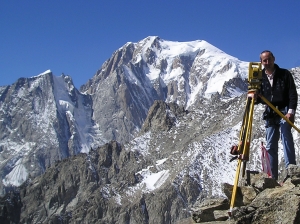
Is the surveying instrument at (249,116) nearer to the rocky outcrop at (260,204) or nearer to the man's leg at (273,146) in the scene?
the rocky outcrop at (260,204)

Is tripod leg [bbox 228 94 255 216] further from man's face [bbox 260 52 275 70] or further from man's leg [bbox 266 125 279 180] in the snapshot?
man's leg [bbox 266 125 279 180]

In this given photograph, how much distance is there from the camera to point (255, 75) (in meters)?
10.1

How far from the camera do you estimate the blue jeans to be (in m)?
11.2

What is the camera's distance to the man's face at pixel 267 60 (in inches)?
431

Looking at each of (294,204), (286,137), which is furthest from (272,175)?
(294,204)

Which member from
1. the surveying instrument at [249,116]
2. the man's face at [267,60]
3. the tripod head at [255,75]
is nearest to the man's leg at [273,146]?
the surveying instrument at [249,116]

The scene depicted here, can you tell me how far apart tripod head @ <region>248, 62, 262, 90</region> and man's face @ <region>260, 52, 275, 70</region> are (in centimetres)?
95

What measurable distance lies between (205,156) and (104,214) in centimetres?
4806

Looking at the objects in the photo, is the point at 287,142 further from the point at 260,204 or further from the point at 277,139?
the point at 260,204

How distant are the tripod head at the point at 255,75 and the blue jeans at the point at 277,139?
1.51 m

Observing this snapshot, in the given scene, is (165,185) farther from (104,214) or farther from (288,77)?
(288,77)

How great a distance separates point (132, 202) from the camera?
194 metres

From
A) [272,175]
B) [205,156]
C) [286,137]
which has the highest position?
[205,156]

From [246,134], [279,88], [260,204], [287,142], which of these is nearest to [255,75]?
[279,88]
